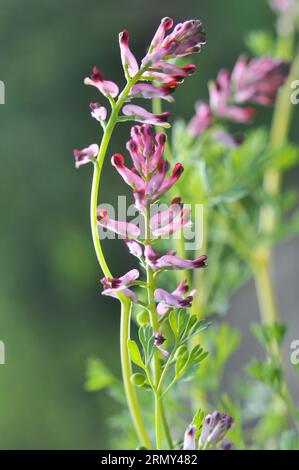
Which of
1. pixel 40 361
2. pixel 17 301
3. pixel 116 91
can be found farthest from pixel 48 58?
pixel 116 91

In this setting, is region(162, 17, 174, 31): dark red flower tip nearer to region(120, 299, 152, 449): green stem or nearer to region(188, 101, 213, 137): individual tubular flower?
region(120, 299, 152, 449): green stem

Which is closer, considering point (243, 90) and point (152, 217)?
point (152, 217)

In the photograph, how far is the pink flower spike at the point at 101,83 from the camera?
44cm

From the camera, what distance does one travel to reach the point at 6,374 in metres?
2.13

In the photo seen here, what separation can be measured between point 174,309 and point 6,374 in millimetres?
1792

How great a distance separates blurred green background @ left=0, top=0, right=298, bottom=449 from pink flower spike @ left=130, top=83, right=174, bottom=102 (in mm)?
1820

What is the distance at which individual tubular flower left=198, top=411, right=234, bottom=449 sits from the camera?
0.44m

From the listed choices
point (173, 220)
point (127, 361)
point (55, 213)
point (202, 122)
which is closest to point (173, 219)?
point (173, 220)

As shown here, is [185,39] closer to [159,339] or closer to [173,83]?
[173,83]

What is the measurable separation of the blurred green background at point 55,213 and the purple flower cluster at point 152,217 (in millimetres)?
1790

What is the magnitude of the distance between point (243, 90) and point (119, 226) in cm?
38

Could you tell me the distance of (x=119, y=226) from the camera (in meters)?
0.44

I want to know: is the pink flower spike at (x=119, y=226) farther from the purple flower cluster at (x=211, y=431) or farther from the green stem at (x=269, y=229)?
the green stem at (x=269, y=229)

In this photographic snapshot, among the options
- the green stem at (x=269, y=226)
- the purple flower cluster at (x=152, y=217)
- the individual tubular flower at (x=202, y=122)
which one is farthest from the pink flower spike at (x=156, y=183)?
the green stem at (x=269, y=226)
